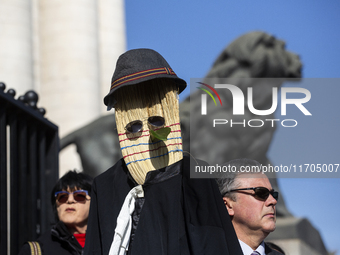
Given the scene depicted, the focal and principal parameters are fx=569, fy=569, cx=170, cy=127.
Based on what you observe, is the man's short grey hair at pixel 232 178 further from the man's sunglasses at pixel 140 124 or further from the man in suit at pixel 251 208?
the man's sunglasses at pixel 140 124

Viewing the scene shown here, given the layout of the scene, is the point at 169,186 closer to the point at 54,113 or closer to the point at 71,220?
the point at 71,220

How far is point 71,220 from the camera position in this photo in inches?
142

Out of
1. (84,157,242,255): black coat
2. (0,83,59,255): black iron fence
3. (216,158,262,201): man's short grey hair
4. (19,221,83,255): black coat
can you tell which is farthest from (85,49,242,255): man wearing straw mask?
(0,83,59,255): black iron fence

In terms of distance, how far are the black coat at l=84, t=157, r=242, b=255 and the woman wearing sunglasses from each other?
120cm

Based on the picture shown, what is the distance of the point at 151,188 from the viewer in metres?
2.35

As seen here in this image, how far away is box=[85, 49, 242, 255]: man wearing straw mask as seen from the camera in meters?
2.22

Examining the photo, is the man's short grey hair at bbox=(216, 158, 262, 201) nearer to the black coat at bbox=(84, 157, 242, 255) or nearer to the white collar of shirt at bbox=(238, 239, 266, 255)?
the white collar of shirt at bbox=(238, 239, 266, 255)

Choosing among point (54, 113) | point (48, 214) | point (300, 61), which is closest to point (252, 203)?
point (48, 214)

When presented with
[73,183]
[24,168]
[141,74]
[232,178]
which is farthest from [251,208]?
[24,168]

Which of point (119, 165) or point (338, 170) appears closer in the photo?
point (119, 165)

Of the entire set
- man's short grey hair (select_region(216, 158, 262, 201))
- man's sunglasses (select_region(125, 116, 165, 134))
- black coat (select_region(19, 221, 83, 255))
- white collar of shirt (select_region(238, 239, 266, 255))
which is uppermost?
man's sunglasses (select_region(125, 116, 165, 134))

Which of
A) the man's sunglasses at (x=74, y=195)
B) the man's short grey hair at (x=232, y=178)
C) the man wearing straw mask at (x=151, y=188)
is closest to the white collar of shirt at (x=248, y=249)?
the man's short grey hair at (x=232, y=178)

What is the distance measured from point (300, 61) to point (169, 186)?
7.63 metres

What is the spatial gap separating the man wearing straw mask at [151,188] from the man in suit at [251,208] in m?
0.79
